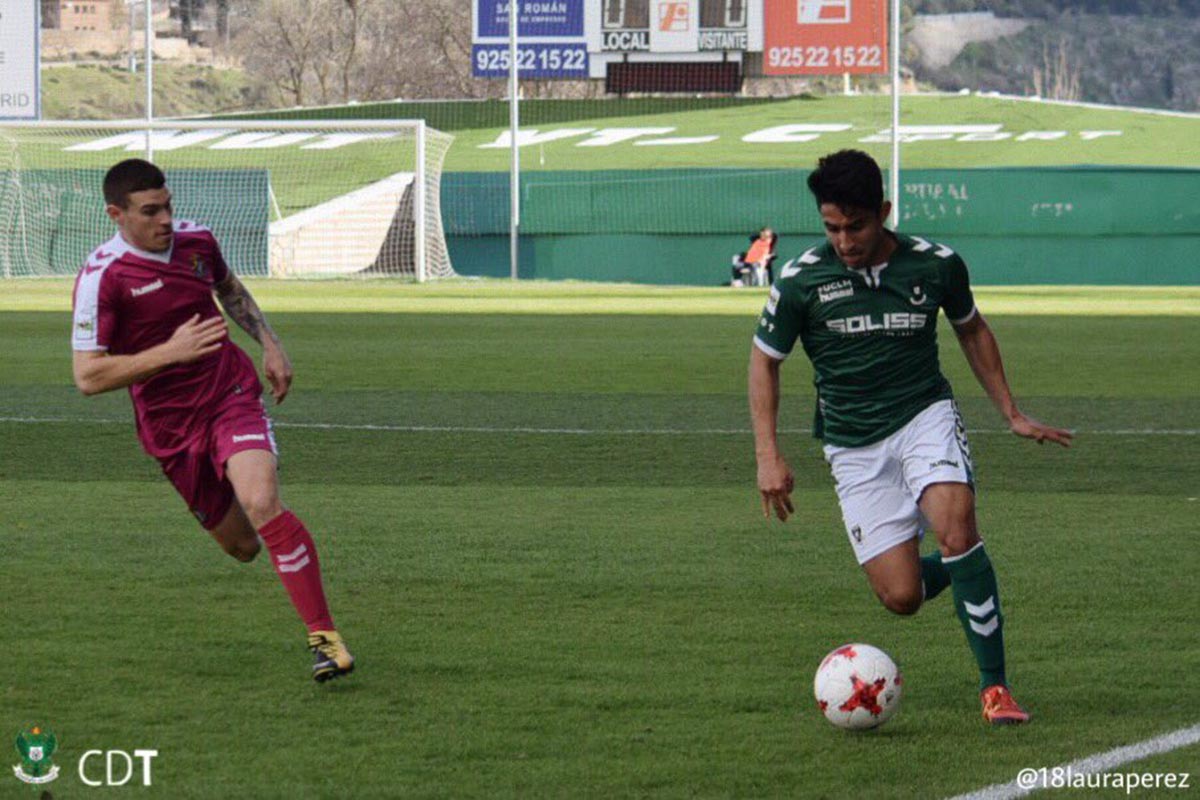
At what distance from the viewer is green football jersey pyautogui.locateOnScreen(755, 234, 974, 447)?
6.43 meters

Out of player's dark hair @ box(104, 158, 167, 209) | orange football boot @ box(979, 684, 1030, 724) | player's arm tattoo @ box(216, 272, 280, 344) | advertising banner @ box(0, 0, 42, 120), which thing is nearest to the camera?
orange football boot @ box(979, 684, 1030, 724)

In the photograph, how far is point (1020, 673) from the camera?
→ 22.7ft

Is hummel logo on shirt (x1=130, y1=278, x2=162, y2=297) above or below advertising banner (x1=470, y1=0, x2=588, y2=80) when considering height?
below

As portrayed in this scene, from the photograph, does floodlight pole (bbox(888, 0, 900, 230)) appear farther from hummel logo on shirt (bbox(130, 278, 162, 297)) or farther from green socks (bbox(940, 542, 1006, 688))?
green socks (bbox(940, 542, 1006, 688))

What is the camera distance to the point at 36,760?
5.50 meters

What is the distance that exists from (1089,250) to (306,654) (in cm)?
4128

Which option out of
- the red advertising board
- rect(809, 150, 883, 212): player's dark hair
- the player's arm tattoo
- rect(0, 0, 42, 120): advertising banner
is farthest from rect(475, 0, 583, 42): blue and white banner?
rect(809, 150, 883, 212): player's dark hair

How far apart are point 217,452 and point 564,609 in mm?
1736

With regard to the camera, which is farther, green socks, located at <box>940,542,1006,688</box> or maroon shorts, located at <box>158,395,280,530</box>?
maroon shorts, located at <box>158,395,280,530</box>

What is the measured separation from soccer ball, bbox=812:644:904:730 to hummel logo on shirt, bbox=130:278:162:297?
2772 mm

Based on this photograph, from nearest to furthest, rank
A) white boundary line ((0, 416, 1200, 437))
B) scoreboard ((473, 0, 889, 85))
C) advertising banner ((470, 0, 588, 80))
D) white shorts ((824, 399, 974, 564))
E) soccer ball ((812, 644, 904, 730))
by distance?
soccer ball ((812, 644, 904, 730)), white shorts ((824, 399, 974, 564)), white boundary line ((0, 416, 1200, 437)), scoreboard ((473, 0, 889, 85)), advertising banner ((470, 0, 588, 80))

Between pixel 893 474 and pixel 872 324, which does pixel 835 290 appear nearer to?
pixel 872 324

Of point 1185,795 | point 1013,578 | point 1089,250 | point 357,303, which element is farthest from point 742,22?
point 1185,795

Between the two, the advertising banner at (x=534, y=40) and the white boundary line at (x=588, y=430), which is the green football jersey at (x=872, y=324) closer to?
the white boundary line at (x=588, y=430)
